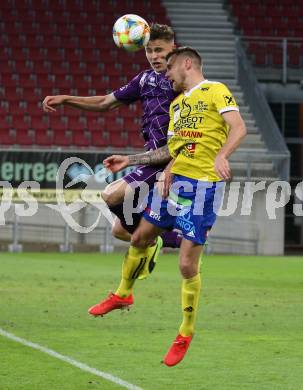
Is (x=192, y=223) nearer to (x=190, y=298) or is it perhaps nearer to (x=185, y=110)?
(x=190, y=298)

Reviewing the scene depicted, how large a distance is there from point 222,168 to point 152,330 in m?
3.87

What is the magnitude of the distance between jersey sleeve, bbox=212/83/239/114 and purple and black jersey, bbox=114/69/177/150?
3.12 ft

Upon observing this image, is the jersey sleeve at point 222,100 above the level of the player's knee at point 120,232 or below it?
above

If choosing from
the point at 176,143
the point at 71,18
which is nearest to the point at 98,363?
the point at 176,143

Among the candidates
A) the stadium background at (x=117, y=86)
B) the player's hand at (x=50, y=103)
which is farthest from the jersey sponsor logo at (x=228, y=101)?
the stadium background at (x=117, y=86)

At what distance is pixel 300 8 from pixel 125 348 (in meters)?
22.9

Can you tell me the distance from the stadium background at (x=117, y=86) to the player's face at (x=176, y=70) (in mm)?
15412

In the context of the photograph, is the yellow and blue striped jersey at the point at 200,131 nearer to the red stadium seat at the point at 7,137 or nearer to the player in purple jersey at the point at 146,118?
the player in purple jersey at the point at 146,118

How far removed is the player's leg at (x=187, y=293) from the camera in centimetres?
822

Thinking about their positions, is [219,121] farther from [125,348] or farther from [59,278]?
[59,278]

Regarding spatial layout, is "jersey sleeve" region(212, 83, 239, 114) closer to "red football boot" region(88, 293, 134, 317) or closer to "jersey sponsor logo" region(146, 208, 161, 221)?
"jersey sponsor logo" region(146, 208, 161, 221)

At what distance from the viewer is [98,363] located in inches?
354

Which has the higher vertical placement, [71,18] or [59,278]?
[71,18]

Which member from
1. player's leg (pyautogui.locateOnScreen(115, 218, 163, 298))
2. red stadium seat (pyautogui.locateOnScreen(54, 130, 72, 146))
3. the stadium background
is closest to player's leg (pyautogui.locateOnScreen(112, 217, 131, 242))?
player's leg (pyautogui.locateOnScreen(115, 218, 163, 298))
